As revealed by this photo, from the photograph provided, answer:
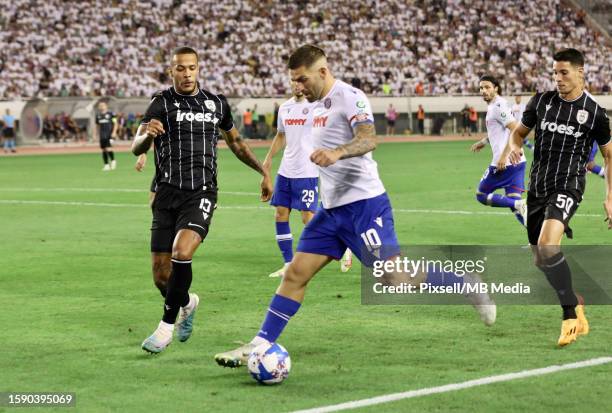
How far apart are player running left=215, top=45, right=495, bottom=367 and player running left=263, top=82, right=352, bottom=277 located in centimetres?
502

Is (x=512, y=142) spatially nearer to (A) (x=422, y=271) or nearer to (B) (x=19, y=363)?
(A) (x=422, y=271)

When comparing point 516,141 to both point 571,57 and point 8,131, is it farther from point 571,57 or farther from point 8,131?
point 8,131

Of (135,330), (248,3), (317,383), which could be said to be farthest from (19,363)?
(248,3)

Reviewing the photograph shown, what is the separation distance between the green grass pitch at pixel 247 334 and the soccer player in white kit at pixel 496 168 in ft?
1.61

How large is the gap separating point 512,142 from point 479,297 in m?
2.15

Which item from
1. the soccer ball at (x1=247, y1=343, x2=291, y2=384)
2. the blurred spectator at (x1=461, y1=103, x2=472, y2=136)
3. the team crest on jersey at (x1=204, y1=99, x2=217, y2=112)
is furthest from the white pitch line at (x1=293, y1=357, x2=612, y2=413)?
the blurred spectator at (x1=461, y1=103, x2=472, y2=136)

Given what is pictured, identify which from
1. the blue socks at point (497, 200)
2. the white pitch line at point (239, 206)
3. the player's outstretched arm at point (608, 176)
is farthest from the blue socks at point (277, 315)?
the white pitch line at point (239, 206)

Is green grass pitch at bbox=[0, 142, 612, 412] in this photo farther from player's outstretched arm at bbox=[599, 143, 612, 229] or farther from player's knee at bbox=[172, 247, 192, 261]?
player's outstretched arm at bbox=[599, 143, 612, 229]

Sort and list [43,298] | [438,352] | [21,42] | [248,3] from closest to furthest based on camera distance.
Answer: [438,352], [43,298], [21,42], [248,3]

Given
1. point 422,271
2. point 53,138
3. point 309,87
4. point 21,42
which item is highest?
point 309,87

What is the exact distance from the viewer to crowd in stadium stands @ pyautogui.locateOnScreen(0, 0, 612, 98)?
5447cm

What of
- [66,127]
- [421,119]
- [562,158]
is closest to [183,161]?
[562,158]

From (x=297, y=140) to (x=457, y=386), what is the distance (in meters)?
6.21

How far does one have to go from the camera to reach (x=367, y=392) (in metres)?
7.12
